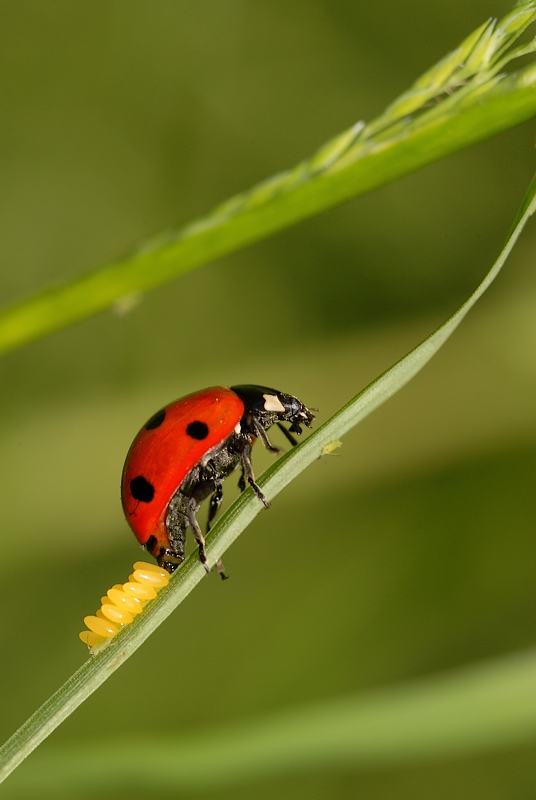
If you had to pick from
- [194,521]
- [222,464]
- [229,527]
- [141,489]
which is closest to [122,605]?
[229,527]

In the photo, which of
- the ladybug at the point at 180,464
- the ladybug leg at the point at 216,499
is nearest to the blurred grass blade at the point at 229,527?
the ladybug at the point at 180,464

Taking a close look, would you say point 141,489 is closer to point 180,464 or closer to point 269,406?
point 180,464

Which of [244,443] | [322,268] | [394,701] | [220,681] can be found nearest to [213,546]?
[394,701]

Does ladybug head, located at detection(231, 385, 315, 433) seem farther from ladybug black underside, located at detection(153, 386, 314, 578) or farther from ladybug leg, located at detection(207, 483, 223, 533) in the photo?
ladybug leg, located at detection(207, 483, 223, 533)

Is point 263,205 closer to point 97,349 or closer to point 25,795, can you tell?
point 25,795

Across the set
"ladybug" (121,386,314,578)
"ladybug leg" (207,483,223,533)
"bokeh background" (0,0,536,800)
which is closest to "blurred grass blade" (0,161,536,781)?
"ladybug" (121,386,314,578)

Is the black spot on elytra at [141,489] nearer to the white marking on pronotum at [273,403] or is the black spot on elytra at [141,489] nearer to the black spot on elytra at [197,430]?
the black spot on elytra at [197,430]
